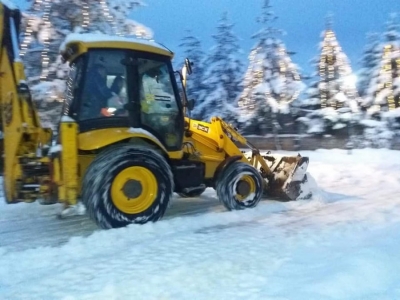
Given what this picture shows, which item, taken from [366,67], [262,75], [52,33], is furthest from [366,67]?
[52,33]

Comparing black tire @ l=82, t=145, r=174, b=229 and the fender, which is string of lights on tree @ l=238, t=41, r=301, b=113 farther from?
black tire @ l=82, t=145, r=174, b=229

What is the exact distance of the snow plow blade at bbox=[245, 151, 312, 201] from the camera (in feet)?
28.6

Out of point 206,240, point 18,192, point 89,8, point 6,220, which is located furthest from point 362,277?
point 89,8

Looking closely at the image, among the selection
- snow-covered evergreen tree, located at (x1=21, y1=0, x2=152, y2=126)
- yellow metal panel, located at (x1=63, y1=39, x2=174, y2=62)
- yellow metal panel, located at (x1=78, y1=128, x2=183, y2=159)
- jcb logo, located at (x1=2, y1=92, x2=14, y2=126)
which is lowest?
yellow metal panel, located at (x1=78, y1=128, x2=183, y2=159)

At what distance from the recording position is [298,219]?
7219mm

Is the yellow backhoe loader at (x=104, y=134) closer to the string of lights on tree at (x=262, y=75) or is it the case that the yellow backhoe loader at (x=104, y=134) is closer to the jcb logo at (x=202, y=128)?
the jcb logo at (x=202, y=128)

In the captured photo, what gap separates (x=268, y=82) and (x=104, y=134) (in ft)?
72.1

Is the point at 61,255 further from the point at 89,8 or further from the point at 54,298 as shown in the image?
the point at 89,8

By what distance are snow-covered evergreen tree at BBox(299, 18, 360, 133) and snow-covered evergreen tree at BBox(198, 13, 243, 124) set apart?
5266 mm

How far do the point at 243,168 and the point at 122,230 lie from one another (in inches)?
106

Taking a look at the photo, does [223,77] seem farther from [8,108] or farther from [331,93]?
[8,108]

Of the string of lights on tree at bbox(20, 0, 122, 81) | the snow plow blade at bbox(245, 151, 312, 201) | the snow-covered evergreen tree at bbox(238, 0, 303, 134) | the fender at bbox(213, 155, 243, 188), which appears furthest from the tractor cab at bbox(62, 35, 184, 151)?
the snow-covered evergreen tree at bbox(238, 0, 303, 134)

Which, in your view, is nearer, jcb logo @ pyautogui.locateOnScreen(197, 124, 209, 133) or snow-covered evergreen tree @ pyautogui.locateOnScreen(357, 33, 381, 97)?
jcb logo @ pyautogui.locateOnScreen(197, 124, 209, 133)

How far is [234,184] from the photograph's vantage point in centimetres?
803
